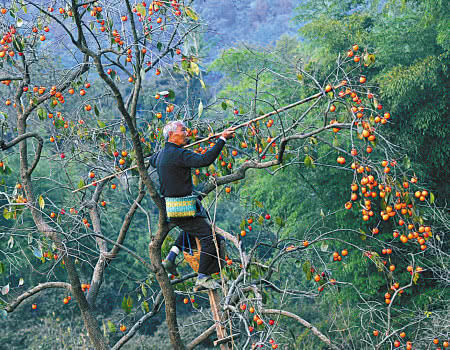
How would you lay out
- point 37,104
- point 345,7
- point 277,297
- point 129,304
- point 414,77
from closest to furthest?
point 129,304
point 37,104
point 414,77
point 345,7
point 277,297

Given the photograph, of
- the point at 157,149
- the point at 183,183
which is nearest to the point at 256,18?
the point at 157,149

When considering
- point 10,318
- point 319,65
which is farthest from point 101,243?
point 10,318

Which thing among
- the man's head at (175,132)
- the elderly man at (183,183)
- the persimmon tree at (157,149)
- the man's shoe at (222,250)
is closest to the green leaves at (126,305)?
the persimmon tree at (157,149)

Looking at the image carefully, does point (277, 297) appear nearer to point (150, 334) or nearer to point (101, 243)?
point (150, 334)

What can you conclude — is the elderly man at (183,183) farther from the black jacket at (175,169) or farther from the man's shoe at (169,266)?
the man's shoe at (169,266)

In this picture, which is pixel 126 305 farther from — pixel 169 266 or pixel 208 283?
pixel 208 283

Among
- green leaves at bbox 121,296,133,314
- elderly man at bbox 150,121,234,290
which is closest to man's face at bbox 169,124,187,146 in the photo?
elderly man at bbox 150,121,234,290

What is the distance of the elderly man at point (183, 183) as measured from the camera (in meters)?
3.11

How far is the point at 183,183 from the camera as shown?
3180 mm

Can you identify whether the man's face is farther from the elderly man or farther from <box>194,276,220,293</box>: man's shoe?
<box>194,276,220,293</box>: man's shoe

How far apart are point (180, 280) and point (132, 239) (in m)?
8.69

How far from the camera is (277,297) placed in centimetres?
1161

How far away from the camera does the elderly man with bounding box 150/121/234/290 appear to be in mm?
3111

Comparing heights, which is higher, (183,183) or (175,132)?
(175,132)
